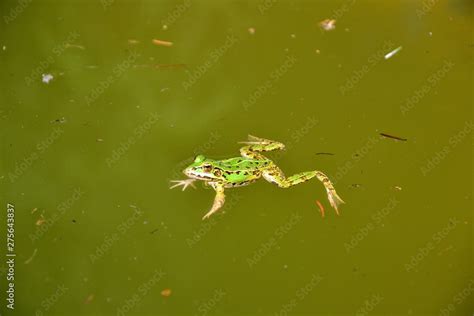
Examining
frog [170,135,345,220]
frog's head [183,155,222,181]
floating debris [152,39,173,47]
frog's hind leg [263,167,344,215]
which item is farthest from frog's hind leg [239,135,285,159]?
floating debris [152,39,173,47]

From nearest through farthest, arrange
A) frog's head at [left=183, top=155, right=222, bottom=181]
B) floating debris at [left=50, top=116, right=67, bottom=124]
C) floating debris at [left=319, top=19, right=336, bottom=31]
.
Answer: frog's head at [left=183, top=155, right=222, bottom=181]
floating debris at [left=50, top=116, right=67, bottom=124]
floating debris at [left=319, top=19, right=336, bottom=31]

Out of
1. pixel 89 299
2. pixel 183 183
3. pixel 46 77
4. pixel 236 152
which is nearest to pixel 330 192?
pixel 236 152

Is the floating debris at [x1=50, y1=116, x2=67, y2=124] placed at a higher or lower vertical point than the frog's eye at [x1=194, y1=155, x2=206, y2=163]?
higher

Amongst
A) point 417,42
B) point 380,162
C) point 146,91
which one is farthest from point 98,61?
point 417,42

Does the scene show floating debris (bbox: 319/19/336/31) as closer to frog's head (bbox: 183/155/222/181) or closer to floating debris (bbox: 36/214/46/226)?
frog's head (bbox: 183/155/222/181)

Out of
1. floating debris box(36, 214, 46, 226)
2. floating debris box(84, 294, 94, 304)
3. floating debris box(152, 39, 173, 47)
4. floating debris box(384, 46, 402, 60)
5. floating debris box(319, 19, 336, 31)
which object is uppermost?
floating debris box(319, 19, 336, 31)

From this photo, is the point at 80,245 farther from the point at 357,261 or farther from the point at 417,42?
the point at 417,42

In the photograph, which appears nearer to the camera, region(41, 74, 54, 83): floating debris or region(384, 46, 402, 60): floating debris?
region(41, 74, 54, 83): floating debris

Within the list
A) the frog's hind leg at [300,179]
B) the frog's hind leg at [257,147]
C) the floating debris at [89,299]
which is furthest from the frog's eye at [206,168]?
the floating debris at [89,299]

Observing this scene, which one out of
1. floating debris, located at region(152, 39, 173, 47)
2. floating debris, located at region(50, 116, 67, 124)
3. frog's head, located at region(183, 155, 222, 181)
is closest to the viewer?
frog's head, located at region(183, 155, 222, 181)
